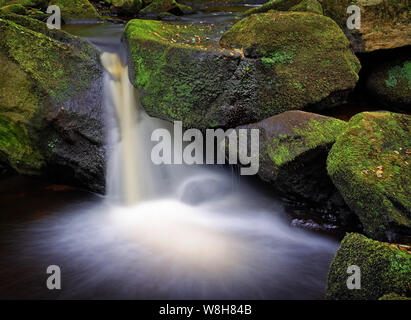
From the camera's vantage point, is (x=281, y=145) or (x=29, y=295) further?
(x=281, y=145)

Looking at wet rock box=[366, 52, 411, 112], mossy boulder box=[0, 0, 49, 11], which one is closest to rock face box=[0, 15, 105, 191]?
wet rock box=[366, 52, 411, 112]

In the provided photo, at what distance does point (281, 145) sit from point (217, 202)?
1.51 meters

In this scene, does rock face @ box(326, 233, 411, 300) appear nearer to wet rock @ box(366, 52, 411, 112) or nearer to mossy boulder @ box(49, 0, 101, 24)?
wet rock @ box(366, 52, 411, 112)

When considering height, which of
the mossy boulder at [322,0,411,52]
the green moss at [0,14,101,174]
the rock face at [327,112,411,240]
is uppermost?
the mossy boulder at [322,0,411,52]

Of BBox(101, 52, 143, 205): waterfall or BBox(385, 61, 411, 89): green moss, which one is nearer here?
BBox(101, 52, 143, 205): waterfall

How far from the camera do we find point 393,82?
5883 mm

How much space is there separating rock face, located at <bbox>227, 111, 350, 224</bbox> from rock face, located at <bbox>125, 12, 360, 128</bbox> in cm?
49

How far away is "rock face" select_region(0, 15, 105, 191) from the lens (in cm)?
483

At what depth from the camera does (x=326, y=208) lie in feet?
15.1

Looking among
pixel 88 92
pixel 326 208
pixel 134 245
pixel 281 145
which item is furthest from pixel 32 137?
pixel 326 208

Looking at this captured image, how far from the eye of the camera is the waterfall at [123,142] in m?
5.41

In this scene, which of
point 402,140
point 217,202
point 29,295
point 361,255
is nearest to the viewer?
point 361,255

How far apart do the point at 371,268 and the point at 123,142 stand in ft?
Result: 13.5

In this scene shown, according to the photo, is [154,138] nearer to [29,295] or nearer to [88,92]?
[88,92]
